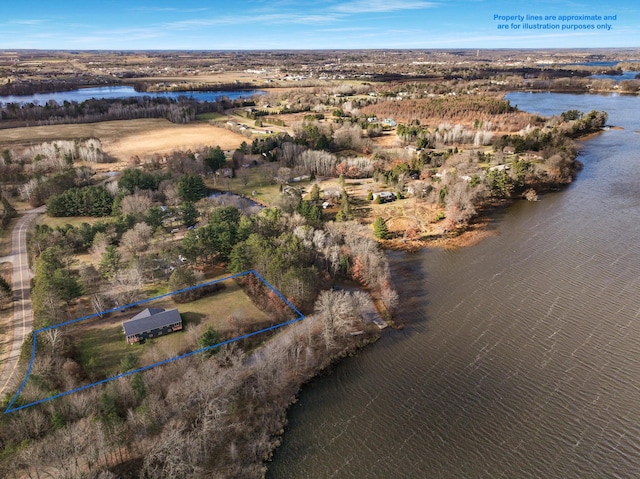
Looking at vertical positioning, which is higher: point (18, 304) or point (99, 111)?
point (99, 111)

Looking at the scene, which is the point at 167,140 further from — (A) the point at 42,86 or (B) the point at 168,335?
(A) the point at 42,86

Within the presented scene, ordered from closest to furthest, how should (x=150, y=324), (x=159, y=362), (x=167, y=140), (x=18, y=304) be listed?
(x=159, y=362), (x=150, y=324), (x=18, y=304), (x=167, y=140)

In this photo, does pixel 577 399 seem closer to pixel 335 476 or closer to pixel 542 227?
pixel 335 476

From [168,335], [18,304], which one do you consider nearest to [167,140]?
[18,304]

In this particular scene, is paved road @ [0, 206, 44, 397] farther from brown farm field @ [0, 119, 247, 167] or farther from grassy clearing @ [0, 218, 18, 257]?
brown farm field @ [0, 119, 247, 167]

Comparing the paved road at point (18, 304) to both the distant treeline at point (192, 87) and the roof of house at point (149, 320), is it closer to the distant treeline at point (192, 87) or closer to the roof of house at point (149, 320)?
the roof of house at point (149, 320)

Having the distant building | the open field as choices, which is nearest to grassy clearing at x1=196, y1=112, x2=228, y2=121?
the open field

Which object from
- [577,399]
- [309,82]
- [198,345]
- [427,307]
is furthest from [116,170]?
[309,82]
